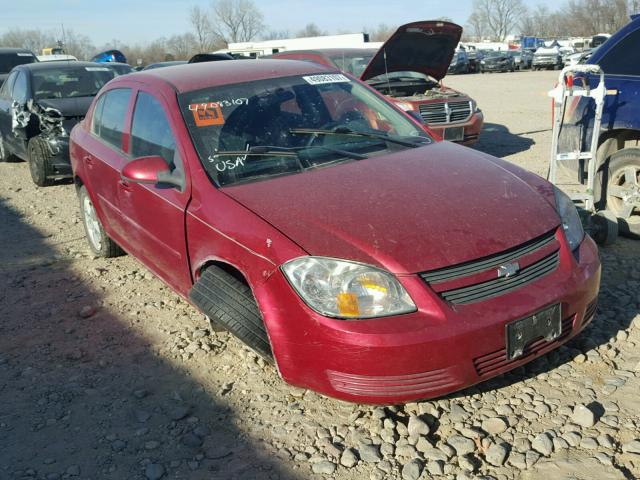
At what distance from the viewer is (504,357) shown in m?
2.72

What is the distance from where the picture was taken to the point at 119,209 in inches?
173

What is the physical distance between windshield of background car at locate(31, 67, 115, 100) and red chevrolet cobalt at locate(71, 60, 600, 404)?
532cm

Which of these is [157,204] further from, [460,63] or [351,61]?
[460,63]

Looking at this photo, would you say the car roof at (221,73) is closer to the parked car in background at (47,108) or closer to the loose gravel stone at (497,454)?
the loose gravel stone at (497,454)

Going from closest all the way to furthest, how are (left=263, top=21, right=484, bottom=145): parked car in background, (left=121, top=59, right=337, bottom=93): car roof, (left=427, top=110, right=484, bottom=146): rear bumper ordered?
1. (left=121, top=59, right=337, bottom=93): car roof
2. (left=263, top=21, right=484, bottom=145): parked car in background
3. (left=427, top=110, right=484, bottom=146): rear bumper

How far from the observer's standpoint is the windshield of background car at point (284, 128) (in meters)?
3.47

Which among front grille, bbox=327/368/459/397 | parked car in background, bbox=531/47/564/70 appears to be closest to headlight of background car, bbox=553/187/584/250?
front grille, bbox=327/368/459/397

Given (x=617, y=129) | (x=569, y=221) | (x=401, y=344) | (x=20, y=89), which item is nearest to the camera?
(x=401, y=344)

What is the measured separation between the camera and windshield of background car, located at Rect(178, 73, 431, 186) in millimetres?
3469

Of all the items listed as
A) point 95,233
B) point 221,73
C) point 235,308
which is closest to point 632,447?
point 235,308

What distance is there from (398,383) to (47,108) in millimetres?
7460

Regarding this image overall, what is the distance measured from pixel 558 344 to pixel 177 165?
7.29 feet

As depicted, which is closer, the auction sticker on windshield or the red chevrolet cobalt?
the red chevrolet cobalt

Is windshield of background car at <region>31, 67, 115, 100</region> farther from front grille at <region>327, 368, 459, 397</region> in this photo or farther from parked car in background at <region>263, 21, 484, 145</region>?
front grille at <region>327, 368, 459, 397</region>
